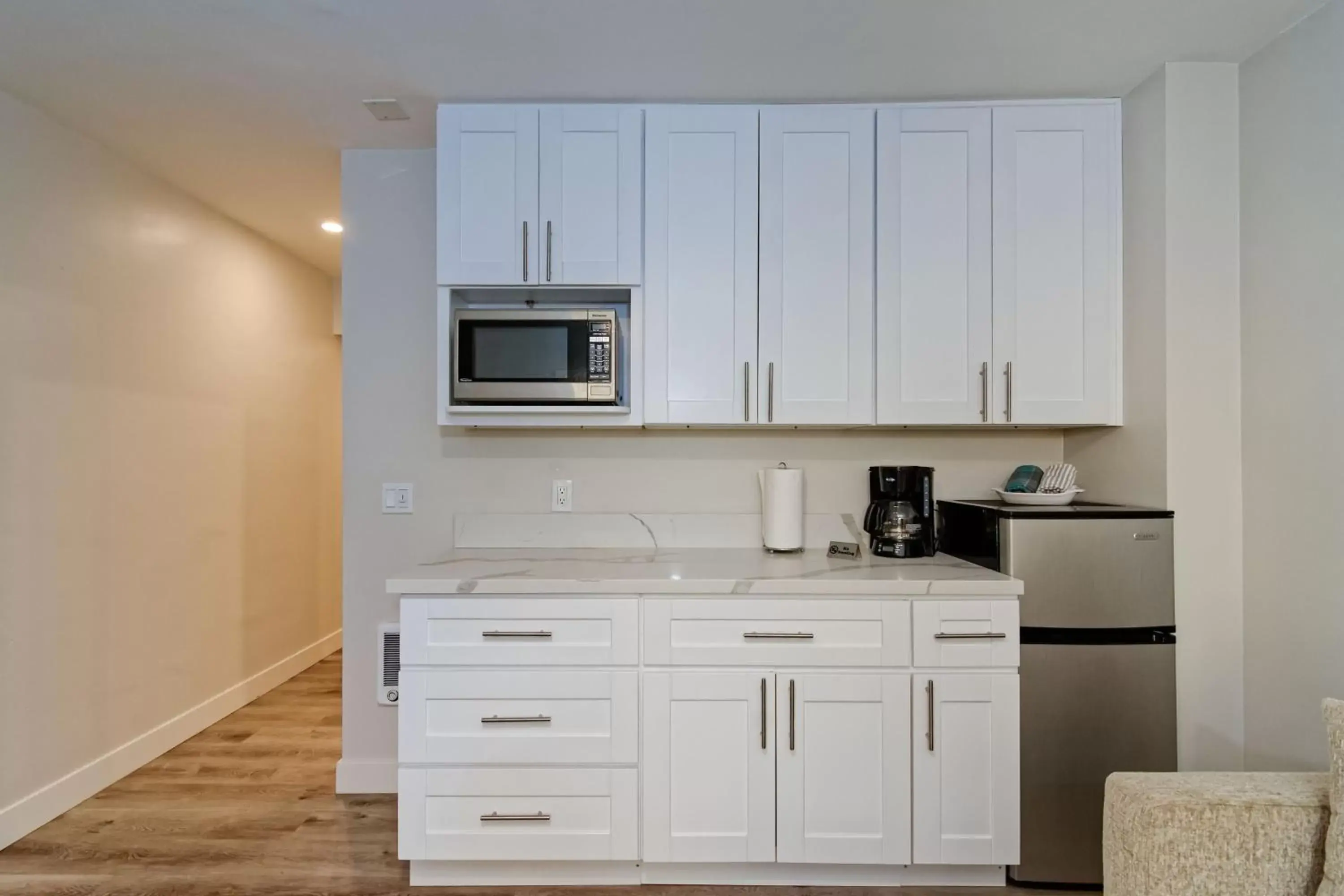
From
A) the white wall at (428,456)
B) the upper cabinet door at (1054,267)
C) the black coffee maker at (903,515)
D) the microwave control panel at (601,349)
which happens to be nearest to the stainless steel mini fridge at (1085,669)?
the black coffee maker at (903,515)

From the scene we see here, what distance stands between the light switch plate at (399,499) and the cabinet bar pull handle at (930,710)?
6.26 feet

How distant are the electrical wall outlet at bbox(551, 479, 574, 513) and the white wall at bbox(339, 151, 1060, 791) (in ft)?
0.08

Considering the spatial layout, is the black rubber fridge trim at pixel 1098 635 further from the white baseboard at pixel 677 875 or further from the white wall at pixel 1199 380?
the white baseboard at pixel 677 875

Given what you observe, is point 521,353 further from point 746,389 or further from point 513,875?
point 513,875

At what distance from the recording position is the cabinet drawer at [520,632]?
1.97m

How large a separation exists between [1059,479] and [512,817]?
2.03m

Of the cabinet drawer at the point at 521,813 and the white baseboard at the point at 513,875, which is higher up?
the cabinet drawer at the point at 521,813

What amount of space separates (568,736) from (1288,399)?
2.24 m

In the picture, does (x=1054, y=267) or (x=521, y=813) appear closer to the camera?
(x=521, y=813)

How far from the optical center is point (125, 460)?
2770 millimetres

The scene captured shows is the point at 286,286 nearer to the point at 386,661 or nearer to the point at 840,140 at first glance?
the point at 386,661

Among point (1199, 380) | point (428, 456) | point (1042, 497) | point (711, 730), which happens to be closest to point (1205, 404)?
point (1199, 380)

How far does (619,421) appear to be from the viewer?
2.35 metres

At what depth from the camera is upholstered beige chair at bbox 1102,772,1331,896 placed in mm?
1177
